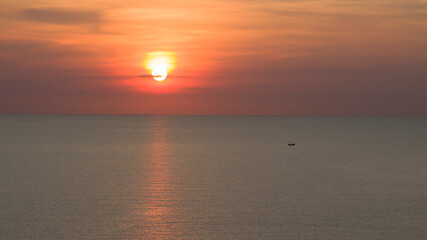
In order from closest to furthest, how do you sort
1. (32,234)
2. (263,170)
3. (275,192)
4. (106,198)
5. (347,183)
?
(32,234), (106,198), (275,192), (347,183), (263,170)

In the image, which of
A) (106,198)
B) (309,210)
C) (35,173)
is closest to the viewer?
(309,210)

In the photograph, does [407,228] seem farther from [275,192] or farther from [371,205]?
[275,192]

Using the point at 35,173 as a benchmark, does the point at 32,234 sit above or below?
below

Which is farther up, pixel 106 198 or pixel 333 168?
pixel 333 168

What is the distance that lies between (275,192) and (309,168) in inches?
880

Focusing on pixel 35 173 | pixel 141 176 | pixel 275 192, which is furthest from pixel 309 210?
pixel 35 173

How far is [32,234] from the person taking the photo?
2888 cm

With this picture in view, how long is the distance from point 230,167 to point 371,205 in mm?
29189

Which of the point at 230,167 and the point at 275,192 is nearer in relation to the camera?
the point at 275,192

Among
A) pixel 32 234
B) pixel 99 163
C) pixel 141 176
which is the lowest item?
pixel 32 234

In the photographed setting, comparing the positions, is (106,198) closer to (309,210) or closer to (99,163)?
(309,210)

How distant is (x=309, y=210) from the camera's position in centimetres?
3559

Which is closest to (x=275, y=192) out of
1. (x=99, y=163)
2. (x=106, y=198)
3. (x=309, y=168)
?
(x=106, y=198)

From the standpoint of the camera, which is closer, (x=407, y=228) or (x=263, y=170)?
(x=407, y=228)
